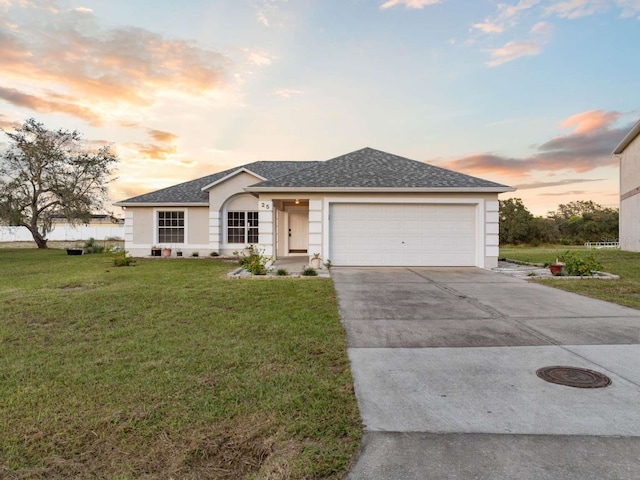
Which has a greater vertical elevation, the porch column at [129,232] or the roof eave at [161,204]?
the roof eave at [161,204]

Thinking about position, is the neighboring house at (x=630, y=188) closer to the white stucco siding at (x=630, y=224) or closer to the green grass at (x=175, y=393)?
the white stucco siding at (x=630, y=224)

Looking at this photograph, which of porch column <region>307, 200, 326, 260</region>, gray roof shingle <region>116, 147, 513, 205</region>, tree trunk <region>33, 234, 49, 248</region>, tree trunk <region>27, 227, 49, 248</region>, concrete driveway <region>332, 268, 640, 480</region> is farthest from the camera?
tree trunk <region>33, 234, 49, 248</region>

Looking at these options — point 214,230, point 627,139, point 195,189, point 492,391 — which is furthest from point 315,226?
point 627,139

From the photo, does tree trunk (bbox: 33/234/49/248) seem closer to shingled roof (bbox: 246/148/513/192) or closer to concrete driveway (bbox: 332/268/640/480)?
shingled roof (bbox: 246/148/513/192)

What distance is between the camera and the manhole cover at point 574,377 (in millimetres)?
3748

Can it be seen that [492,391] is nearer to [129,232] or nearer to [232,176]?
[232,176]

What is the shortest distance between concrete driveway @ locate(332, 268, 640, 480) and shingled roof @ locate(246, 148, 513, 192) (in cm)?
691

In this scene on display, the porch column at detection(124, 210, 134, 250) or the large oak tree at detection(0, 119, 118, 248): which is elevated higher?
the large oak tree at detection(0, 119, 118, 248)

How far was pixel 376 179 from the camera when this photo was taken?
14.6 m

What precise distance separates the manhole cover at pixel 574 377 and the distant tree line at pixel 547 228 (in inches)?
1855

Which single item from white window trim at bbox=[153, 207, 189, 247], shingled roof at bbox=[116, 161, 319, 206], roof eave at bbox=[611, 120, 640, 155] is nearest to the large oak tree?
shingled roof at bbox=[116, 161, 319, 206]

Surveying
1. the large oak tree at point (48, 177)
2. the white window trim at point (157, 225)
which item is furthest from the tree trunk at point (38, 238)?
the white window trim at point (157, 225)

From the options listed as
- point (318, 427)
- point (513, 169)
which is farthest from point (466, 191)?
point (513, 169)

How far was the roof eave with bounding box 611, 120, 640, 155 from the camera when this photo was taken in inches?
871
